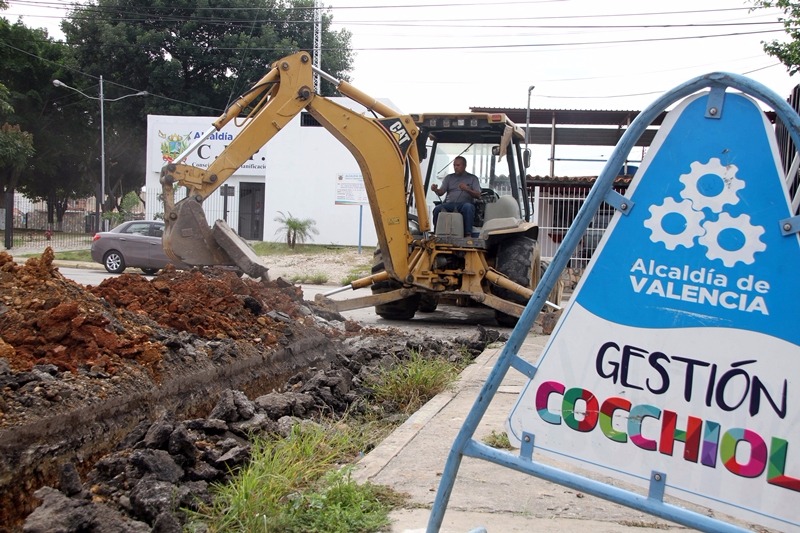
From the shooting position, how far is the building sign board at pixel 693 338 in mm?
2742

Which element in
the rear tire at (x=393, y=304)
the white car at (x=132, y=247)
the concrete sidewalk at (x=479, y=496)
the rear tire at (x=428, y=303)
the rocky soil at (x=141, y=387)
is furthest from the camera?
the white car at (x=132, y=247)

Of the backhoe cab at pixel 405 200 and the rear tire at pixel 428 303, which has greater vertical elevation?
the backhoe cab at pixel 405 200

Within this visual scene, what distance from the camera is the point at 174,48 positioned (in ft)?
165

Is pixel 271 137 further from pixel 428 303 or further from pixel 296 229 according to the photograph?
pixel 296 229

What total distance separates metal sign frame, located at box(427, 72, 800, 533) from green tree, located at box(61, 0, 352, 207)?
47.1 m

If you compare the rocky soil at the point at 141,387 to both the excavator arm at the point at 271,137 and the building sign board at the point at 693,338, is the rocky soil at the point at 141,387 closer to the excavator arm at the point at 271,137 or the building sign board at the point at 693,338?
the excavator arm at the point at 271,137

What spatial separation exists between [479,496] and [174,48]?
164 feet

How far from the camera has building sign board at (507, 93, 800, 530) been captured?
2742 mm

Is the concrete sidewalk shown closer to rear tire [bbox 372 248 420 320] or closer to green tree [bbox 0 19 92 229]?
rear tire [bbox 372 248 420 320]

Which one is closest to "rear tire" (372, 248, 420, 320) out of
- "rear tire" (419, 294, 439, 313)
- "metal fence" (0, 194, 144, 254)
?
"rear tire" (419, 294, 439, 313)

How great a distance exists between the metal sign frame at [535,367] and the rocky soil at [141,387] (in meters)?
1.38

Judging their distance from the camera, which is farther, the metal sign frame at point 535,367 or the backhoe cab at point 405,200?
the backhoe cab at point 405,200

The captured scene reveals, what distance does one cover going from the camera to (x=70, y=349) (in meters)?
5.89

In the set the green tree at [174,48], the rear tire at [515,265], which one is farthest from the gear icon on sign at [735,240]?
the green tree at [174,48]
